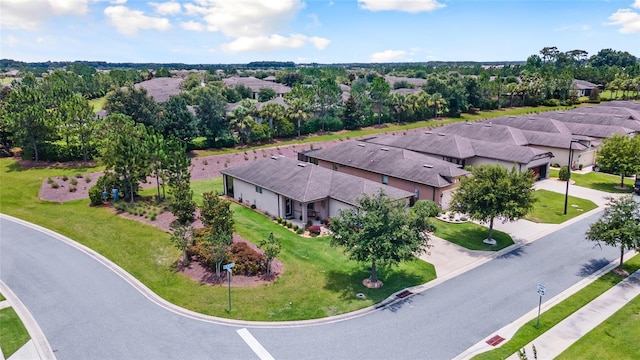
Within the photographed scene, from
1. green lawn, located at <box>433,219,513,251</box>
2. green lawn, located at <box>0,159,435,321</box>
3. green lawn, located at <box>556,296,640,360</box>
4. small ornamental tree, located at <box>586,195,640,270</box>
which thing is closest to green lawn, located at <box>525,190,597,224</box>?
green lawn, located at <box>433,219,513,251</box>

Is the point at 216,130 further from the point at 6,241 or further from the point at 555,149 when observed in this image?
the point at 555,149

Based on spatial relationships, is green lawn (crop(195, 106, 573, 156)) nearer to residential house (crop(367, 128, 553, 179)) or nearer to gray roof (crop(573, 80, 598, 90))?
residential house (crop(367, 128, 553, 179))

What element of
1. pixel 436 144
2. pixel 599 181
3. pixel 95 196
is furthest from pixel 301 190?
pixel 599 181

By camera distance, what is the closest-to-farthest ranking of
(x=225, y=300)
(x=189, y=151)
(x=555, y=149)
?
(x=225, y=300)
(x=555, y=149)
(x=189, y=151)

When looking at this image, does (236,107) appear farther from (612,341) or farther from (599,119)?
(612,341)

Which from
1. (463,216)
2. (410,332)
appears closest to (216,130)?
(463,216)

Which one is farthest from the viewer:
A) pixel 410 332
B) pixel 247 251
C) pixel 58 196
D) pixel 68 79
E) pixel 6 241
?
pixel 68 79
